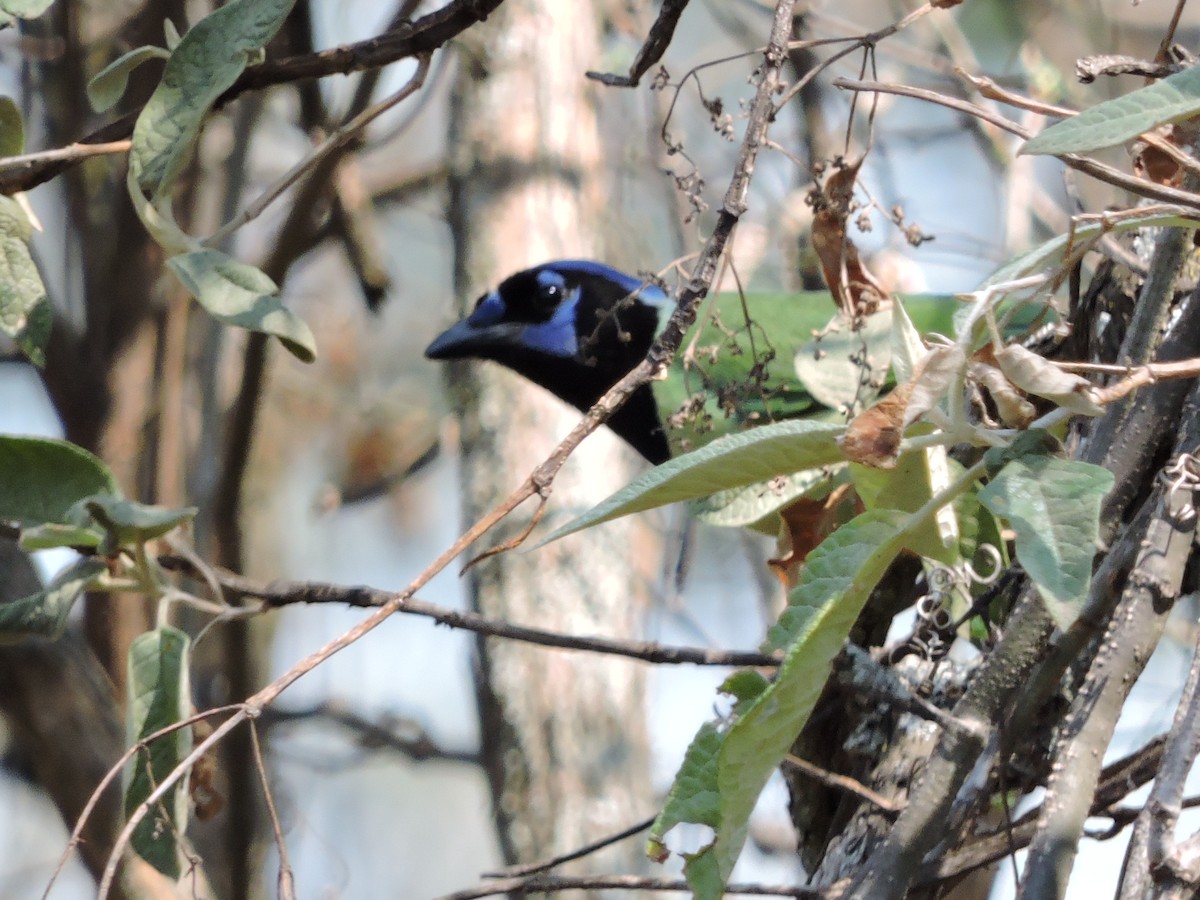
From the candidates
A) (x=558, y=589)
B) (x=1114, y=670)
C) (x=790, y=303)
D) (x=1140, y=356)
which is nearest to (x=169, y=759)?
(x=1114, y=670)

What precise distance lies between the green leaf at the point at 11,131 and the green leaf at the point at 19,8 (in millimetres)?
134

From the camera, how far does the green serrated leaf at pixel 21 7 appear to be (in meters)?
1.27

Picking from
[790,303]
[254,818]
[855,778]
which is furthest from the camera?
[254,818]

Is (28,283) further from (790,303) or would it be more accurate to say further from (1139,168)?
(790,303)

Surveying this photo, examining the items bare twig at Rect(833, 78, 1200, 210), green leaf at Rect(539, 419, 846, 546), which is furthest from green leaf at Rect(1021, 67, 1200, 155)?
green leaf at Rect(539, 419, 846, 546)

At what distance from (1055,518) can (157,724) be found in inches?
36.1

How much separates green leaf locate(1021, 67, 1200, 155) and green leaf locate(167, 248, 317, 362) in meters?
0.68

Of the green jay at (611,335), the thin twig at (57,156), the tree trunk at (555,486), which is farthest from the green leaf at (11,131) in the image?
the tree trunk at (555,486)

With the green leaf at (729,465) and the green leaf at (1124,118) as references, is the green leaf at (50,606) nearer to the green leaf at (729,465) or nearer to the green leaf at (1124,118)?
the green leaf at (729,465)

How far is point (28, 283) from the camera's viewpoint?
1362 mm

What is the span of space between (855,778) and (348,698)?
3201 millimetres

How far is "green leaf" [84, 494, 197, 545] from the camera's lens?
3.95 feet

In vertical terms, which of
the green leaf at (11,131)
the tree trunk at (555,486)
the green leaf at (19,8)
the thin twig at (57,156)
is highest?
the green leaf at (19,8)

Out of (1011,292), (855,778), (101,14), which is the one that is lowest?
(855,778)
